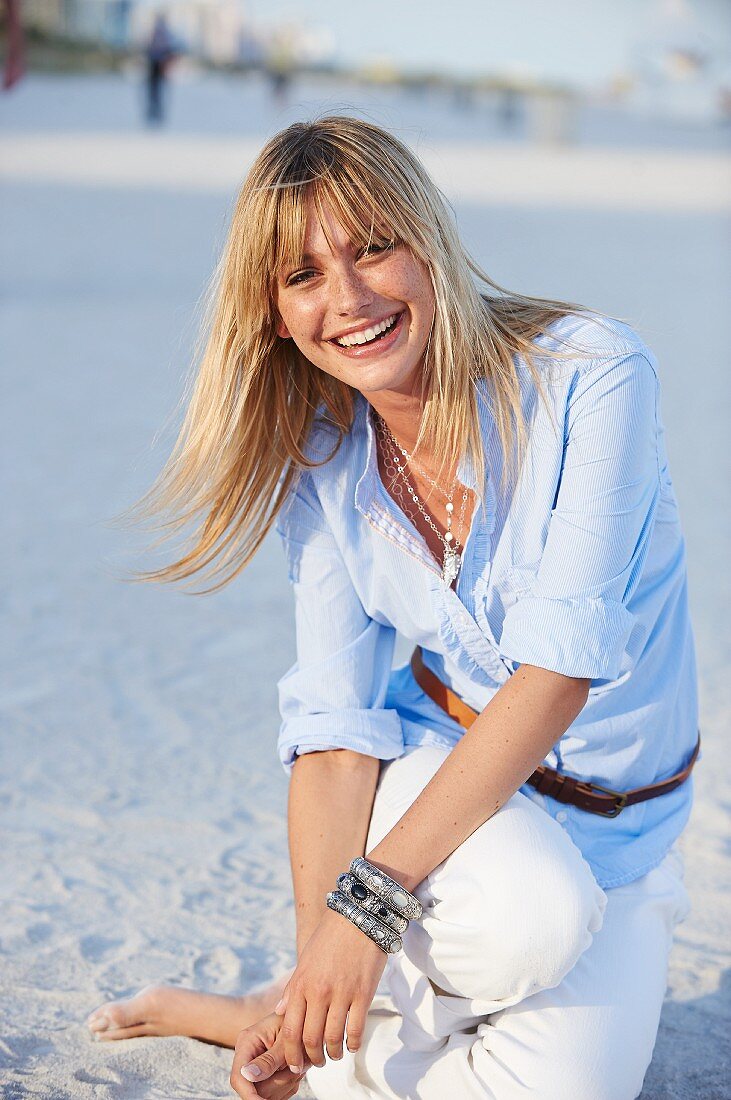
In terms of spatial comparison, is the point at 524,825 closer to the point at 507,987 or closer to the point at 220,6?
the point at 507,987

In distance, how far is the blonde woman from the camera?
1907 millimetres

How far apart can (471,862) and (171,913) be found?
101 cm

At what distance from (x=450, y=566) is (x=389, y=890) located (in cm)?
54

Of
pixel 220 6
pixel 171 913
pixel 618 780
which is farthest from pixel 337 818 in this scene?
pixel 220 6

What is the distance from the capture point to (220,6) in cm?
7038

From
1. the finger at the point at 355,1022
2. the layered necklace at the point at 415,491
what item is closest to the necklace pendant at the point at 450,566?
the layered necklace at the point at 415,491

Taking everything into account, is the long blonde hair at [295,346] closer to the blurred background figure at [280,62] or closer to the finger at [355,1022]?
the finger at [355,1022]

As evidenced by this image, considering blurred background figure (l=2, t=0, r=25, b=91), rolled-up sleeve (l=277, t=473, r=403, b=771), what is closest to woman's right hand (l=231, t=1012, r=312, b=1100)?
rolled-up sleeve (l=277, t=473, r=403, b=771)

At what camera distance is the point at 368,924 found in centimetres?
186

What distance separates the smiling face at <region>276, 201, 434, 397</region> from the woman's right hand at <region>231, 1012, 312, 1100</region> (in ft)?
3.27

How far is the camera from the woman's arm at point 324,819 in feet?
6.95

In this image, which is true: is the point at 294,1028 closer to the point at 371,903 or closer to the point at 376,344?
the point at 371,903

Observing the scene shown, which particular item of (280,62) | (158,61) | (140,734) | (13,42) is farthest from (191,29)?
(140,734)

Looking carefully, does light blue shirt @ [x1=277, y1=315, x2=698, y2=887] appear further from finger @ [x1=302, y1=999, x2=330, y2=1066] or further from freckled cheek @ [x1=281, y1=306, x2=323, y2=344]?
finger @ [x1=302, y1=999, x2=330, y2=1066]
